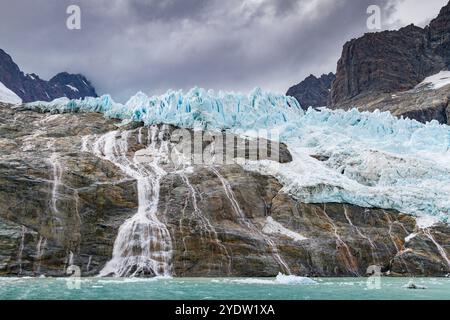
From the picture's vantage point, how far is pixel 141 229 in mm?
41125

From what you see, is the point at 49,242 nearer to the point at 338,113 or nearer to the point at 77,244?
the point at 77,244

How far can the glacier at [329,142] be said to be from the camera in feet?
166

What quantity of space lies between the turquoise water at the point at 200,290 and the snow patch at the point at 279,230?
8815mm

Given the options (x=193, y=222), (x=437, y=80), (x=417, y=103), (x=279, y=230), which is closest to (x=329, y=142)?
(x=279, y=230)

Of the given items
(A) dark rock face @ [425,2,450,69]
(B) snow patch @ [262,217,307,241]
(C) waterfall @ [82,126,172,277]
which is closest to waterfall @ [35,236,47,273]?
(C) waterfall @ [82,126,172,277]

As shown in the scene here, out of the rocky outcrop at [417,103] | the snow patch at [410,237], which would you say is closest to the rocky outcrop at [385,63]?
the rocky outcrop at [417,103]

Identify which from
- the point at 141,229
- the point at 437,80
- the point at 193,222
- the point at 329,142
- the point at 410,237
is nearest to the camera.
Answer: the point at 141,229

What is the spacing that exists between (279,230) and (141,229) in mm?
11930

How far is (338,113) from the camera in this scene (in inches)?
2859

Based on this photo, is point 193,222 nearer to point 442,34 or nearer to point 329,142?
point 329,142

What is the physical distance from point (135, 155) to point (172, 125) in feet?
27.5

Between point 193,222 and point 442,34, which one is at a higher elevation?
point 442,34

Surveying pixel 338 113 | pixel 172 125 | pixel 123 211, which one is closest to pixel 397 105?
pixel 338 113

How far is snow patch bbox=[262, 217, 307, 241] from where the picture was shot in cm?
4422
